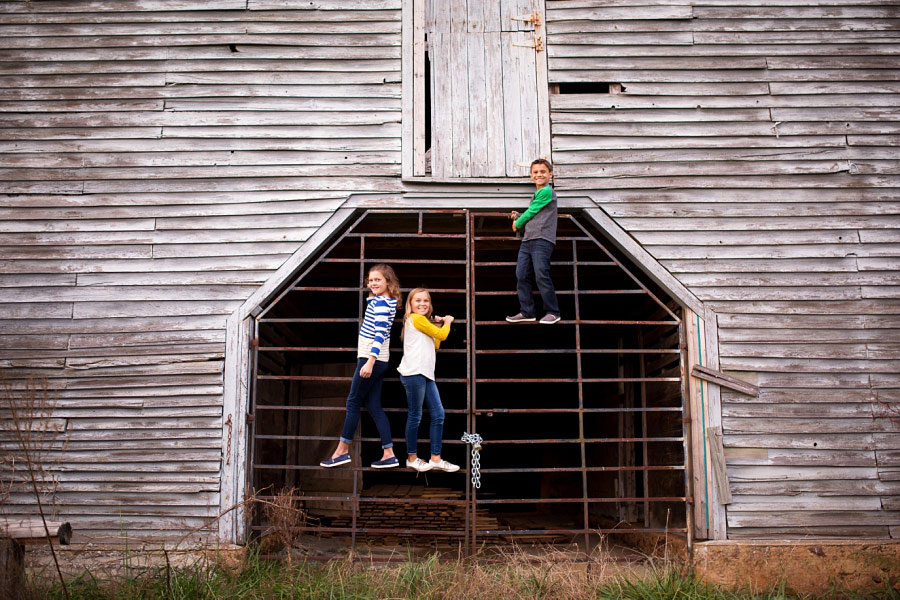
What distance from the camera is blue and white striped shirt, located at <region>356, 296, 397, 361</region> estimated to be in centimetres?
675

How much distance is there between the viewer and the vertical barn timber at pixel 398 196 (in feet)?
23.0

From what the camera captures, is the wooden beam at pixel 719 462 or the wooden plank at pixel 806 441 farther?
the wooden plank at pixel 806 441

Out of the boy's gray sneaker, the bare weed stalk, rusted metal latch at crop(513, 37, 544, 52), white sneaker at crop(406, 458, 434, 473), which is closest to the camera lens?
white sneaker at crop(406, 458, 434, 473)

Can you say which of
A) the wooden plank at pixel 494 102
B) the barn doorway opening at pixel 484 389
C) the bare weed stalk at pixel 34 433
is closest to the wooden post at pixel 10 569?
the bare weed stalk at pixel 34 433

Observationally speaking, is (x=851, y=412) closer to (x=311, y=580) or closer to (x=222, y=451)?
(x=311, y=580)

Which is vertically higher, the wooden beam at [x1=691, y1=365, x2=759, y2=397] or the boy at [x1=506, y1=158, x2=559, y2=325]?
the boy at [x1=506, y1=158, x2=559, y2=325]

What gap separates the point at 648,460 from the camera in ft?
32.4

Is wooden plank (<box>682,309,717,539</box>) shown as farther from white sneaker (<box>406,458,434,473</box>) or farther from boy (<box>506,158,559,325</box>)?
white sneaker (<box>406,458,434,473</box>)

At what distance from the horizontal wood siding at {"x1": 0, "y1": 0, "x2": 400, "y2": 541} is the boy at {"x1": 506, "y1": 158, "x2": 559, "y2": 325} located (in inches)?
56.0

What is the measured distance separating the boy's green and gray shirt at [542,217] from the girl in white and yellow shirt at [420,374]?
3.88ft

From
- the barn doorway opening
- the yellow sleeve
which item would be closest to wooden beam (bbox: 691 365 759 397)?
the barn doorway opening

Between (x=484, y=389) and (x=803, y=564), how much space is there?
25.6ft

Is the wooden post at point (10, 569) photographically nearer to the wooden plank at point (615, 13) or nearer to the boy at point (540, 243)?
the boy at point (540, 243)

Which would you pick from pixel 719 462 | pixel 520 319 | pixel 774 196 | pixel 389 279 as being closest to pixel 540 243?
pixel 520 319
